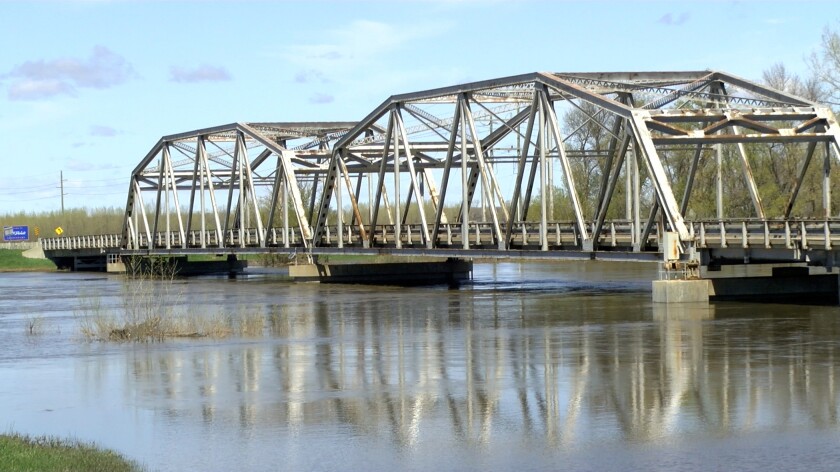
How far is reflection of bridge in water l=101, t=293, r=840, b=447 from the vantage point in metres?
20.3

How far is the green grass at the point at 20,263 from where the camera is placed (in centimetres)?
12025

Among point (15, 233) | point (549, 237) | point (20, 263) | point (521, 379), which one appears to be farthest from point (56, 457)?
point (15, 233)

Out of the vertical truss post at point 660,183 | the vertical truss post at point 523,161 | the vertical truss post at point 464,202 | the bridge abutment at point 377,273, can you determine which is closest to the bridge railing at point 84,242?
the bridge abutment at point 377,273

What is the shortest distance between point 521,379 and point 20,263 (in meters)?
104

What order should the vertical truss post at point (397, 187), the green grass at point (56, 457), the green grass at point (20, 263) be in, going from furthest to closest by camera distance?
the green grass at point (20, 263) < the vertical truss post at point (397, 187) < the green grass at point (56, 457)

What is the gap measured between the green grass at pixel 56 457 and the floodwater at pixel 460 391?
63 centimetres

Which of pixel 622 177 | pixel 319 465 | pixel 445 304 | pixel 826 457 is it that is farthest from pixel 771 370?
pixel 622 177

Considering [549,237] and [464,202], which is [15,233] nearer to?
[464,202]

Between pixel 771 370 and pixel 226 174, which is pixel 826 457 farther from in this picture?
pixel 226 174

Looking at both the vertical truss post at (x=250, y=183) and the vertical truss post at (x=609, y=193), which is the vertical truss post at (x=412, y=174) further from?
the vertical truss post at (x=250, y=183)

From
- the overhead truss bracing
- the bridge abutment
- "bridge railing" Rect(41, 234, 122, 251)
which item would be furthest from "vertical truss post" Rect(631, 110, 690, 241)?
"bridge railing" Rect(41, 234, 122, 251)

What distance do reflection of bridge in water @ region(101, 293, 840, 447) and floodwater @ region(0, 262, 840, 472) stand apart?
0.06 metres

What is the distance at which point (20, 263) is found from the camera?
12225cm

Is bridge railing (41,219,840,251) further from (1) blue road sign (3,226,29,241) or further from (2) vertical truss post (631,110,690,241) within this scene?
(1) blue road sign (3,226,29,241)
